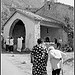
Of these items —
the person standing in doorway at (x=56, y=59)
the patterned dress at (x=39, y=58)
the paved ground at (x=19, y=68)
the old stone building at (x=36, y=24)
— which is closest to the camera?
the person standing in doorway at (x=56, y=59)

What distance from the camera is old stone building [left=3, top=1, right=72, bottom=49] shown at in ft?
42.0

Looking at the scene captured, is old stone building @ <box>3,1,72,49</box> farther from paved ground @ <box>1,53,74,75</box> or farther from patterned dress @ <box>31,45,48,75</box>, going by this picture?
patterned dress @ <box>31,45,48,75</box>

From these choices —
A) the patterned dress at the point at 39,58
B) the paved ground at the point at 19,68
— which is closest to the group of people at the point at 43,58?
the patterned dress at the point at 39,58

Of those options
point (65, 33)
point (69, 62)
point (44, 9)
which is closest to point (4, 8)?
point (44, 9)

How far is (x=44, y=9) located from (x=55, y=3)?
1.61 metres

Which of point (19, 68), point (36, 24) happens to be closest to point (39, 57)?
point (19, 68)

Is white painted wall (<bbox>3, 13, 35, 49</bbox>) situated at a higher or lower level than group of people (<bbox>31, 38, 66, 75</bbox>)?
higher

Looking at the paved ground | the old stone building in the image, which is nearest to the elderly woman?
the paved ground

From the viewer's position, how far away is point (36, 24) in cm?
1268

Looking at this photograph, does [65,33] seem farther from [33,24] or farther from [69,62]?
[69,62]

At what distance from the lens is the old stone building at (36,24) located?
12.8 m

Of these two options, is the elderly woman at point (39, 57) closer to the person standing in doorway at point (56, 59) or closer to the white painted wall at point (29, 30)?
the person standing in doorway at point (56, 59)

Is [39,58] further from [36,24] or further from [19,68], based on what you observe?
[36,24]

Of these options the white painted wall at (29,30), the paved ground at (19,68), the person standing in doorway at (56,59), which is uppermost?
the white painted wall at (29,30)
